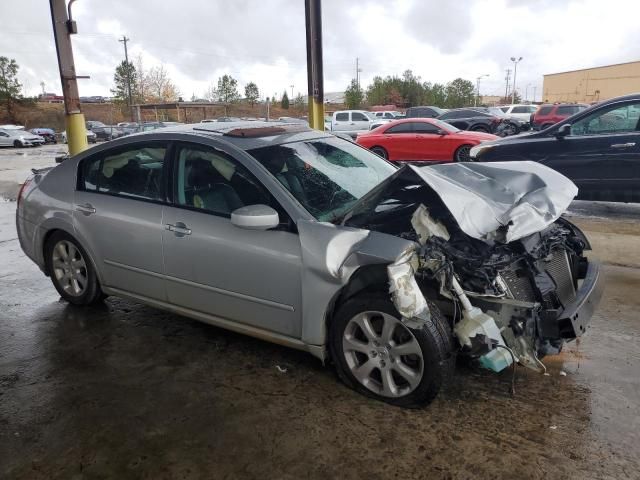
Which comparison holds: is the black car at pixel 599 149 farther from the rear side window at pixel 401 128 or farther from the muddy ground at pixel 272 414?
the rear side window at pixel 401 128

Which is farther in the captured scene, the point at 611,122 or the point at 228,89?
the point at 228,89

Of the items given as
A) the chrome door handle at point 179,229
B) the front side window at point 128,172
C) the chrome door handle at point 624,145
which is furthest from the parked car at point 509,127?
the chrome door handle at point 179,229

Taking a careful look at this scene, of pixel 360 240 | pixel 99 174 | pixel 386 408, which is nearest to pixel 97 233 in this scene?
pixel 99 174

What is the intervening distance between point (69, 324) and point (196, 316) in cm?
130

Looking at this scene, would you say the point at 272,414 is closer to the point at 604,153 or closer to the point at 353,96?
the point at 604,153

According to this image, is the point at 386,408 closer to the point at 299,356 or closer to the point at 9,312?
the point at 299,356

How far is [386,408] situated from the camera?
285 cm

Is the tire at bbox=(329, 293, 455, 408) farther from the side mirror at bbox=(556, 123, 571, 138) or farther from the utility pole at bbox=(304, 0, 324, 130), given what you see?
the utility pole at bbox=(304, 0, 324, 130)

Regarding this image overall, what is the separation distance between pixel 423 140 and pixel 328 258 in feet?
36.0

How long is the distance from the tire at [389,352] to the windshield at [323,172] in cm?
64

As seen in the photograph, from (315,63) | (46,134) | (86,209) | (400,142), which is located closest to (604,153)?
(315,63)

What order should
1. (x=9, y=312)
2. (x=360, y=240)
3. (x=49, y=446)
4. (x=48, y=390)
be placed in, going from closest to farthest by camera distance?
(x=49, y=446), (x=360, y=240), (x=48, y=390), (x=9, y=312)

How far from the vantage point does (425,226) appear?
9.39 ft

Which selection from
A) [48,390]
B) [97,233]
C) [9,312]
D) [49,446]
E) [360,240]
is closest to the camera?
[49,446]
